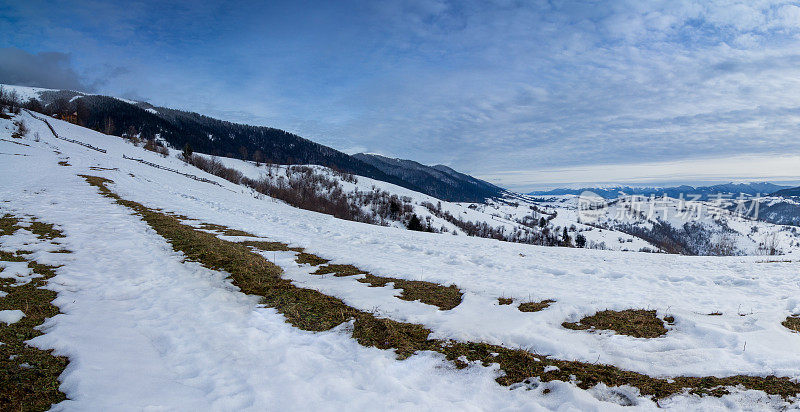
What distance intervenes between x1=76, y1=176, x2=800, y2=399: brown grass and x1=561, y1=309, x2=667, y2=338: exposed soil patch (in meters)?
1.69

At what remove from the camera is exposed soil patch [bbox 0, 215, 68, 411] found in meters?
3.65

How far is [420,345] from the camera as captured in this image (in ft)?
17.8

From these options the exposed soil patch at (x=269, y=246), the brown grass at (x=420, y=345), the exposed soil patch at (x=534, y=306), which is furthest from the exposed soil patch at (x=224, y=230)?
the exposed soil patch at (x=534, y=306)

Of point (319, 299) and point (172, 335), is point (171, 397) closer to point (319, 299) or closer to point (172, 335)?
point (172, 335)

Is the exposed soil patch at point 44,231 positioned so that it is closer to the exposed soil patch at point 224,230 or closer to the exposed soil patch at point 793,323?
the exposed soil patch at point 224,230

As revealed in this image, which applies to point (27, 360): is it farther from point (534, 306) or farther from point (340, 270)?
point (534, 306)

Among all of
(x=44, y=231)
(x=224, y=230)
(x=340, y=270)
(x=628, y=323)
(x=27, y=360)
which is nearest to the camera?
(x=27, y=360)

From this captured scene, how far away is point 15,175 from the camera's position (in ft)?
89.9

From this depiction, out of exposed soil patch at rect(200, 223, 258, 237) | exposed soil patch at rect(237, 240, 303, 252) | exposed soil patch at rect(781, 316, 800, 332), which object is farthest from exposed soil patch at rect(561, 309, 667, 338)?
exposed soil patch at rect(200, 223, 258, 237)

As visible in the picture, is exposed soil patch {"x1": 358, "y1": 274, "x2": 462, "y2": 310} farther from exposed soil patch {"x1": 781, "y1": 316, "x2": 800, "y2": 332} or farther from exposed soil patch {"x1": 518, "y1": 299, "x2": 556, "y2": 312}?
exposed soil patch {"x1": 781, "y1": 316, "x2": 800, "y2": 332}

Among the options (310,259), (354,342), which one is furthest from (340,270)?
(354,342)

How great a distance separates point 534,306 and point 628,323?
179cm

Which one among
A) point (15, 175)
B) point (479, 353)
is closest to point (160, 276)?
point (479, 353)

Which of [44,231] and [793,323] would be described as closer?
[793,323]
